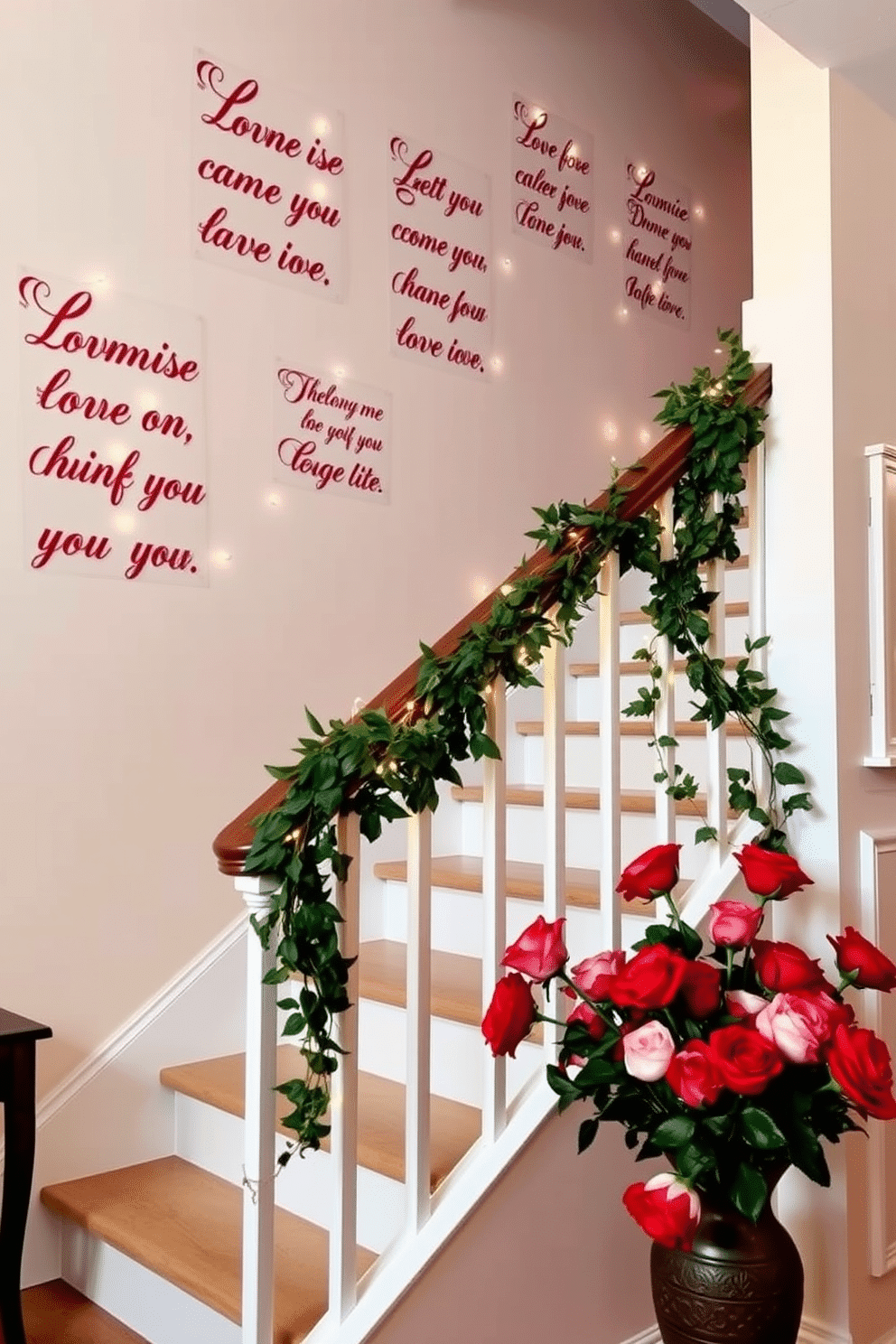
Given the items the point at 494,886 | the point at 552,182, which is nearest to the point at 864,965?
the point at 494,886

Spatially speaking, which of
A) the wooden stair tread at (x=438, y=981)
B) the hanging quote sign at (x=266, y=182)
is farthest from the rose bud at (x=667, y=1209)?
the hanging quote sign at (x=266, y=182)

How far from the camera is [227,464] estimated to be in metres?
2.91

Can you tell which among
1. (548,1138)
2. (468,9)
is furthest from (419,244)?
(548,1138)

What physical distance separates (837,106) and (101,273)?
1.59 metres

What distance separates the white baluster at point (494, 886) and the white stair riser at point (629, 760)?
1.71 ft

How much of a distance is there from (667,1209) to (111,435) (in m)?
1.99

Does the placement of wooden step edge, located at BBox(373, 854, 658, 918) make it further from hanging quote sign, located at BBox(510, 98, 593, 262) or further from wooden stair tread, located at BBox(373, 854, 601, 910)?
hanging quote sign, located at BBox(510, 98, 593, 262)

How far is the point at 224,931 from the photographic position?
2.84 meters

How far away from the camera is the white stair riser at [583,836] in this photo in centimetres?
252

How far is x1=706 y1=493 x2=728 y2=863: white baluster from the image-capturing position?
2.22 meters

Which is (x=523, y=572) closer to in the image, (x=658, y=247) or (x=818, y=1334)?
(x=818, y=1334)

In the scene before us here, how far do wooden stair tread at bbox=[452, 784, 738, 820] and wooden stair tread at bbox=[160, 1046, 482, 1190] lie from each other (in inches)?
24.4

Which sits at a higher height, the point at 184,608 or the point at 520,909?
the point at 184,608

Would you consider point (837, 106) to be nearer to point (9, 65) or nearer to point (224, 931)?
point (9, 65)
